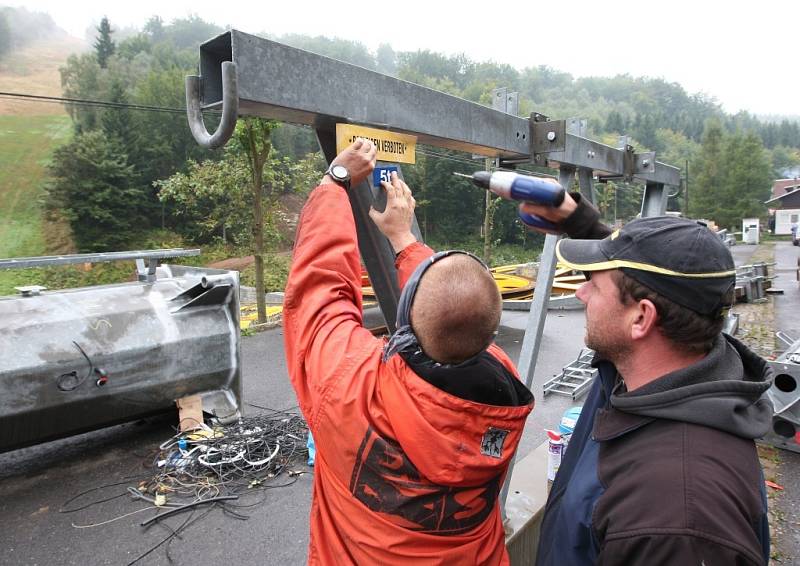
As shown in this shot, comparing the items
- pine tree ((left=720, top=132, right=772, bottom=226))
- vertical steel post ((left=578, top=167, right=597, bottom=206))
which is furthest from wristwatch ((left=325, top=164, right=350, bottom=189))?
pine tree ((left=720, top=132, right=772, bottom=226))

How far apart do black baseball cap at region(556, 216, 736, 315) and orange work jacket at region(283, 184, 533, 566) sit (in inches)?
17.9

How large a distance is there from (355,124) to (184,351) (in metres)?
4.27

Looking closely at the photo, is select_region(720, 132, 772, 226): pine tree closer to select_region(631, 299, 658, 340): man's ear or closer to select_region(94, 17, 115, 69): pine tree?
select_region(631, 299, 658, 340): man's ear

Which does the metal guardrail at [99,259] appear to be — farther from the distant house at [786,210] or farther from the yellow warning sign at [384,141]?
the distant house at [786,210]

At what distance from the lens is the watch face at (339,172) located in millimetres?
1553

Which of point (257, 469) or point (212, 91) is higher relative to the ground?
point (212, 91)

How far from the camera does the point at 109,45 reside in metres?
73.8

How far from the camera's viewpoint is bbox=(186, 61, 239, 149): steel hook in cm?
A: 122

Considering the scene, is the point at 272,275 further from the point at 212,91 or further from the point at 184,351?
the point at 212,91

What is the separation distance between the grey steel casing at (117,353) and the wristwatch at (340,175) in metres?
4.13

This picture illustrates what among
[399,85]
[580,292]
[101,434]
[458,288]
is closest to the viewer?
[458,288]

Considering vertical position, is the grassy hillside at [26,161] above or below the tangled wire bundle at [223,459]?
above

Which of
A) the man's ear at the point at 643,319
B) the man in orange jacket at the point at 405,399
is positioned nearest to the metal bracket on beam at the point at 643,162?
the man's ear at the point at 643,319

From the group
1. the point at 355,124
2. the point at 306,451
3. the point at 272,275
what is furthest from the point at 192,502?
the point at 272,275
